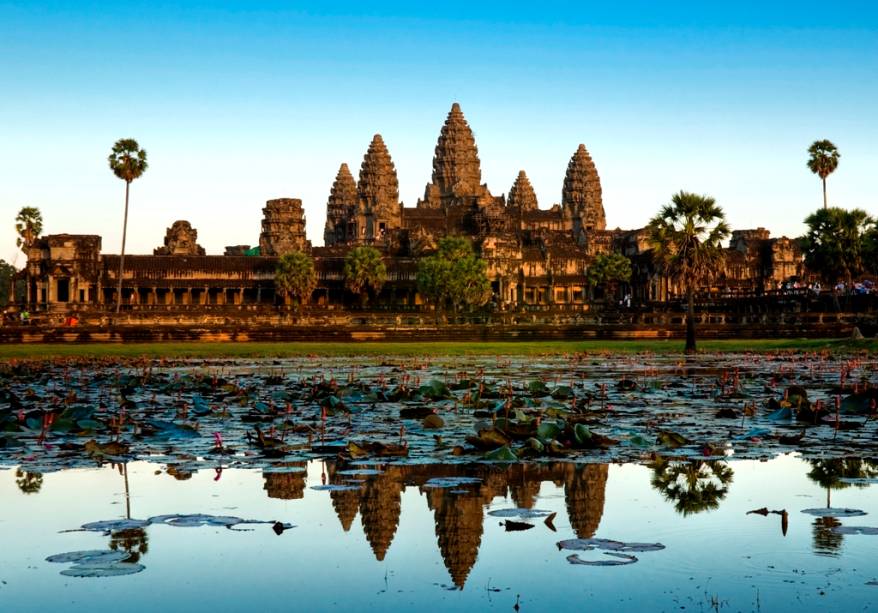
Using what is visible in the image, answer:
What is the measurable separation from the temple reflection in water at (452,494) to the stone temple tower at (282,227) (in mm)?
A: 126162

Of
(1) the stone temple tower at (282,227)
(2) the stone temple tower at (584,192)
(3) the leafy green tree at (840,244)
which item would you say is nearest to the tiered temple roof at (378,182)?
(1) the stone temple tower at (282,227)

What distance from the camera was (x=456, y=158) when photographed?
167875 millimetres

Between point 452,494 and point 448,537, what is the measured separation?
1697 millimetres

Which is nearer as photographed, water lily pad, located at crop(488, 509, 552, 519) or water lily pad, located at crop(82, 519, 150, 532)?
water lily pad, located at crop(82, 519, 150, 532)

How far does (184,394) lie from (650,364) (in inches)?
667

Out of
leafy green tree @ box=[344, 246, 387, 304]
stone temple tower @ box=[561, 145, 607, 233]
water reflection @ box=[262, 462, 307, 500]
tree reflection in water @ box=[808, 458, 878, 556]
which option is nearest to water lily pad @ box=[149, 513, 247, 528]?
water reflection @ box=[262, 462, 307, 500]

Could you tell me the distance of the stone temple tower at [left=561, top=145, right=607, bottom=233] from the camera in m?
172

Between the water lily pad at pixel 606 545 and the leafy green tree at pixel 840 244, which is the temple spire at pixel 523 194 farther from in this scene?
the water lily pad at pixel 606 545

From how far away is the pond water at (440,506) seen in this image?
7535 mm

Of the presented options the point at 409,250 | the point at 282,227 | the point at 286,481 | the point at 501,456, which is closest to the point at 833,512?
the point at 501,456

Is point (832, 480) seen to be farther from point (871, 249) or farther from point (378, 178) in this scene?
point (378, 178)

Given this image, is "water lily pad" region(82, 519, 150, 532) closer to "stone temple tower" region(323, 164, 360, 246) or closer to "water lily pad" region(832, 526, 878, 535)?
"water lily pad" region(832, 526, 878, 535)

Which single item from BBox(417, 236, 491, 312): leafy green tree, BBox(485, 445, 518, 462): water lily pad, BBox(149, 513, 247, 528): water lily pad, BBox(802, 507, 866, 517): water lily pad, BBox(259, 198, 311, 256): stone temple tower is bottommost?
BBox(149, 513, 247, 528): water lily pad

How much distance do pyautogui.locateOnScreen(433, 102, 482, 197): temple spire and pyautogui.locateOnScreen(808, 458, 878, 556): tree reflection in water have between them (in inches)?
6108
